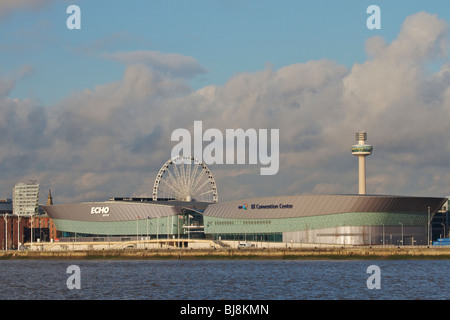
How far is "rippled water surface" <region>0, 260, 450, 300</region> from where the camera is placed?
282 ft

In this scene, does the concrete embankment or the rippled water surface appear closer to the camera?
the rippled water surface

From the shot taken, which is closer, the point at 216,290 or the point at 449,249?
the point at 216,290

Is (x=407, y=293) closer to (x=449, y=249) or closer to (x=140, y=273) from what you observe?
(x=140, y=273)

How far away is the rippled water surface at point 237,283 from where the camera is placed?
86000mm

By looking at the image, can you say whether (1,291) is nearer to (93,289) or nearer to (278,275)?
(93,289)

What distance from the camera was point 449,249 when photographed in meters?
168

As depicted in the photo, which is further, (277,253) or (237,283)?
(277,253)

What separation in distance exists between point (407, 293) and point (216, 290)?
Answer: 70.6 feet

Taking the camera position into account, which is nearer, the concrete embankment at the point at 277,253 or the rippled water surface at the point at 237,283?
the rippled water surface at the point at 237,283

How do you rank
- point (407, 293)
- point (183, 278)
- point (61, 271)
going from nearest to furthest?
point (407, 293), point (183, 278), point (61, 271)

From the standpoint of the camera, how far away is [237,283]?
101 meters
